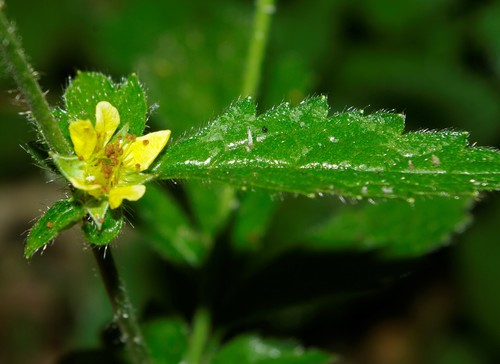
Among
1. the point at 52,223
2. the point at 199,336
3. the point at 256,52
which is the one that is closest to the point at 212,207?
the point at 199,336

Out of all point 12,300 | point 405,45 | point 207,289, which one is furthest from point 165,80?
point 12,300

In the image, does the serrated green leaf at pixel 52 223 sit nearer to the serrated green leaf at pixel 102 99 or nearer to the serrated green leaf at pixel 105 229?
the serrated green leaf at pixel 105 229

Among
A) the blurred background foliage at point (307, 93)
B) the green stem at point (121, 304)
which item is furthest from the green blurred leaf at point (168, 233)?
the green stem at point (121, 304)

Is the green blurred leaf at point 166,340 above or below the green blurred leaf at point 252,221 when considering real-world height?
below

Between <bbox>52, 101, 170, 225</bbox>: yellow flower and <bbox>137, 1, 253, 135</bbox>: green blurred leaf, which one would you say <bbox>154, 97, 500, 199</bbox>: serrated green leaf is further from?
<bbox>137, 1, 253, 135</bbox>: green blurred leaf

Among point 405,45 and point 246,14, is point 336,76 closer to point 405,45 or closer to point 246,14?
point 405,45

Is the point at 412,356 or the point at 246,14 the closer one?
the point at 246,14

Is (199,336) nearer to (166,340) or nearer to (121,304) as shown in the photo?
(166,340)
